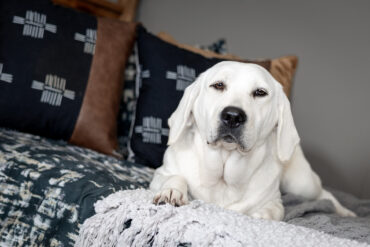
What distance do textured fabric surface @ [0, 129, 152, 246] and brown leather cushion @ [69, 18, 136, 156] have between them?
18.1 inches

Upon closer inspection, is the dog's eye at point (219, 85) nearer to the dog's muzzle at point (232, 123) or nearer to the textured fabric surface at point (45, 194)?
the dog's muzzle at point (232, 123)

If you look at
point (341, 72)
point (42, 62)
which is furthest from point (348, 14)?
point (42, 62)

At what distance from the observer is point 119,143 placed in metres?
2.23

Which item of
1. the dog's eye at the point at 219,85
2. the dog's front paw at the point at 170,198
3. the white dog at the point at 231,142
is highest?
→ the dog's eye at the point at 219,85

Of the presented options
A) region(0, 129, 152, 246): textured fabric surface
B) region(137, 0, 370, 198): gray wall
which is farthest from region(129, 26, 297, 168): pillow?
region(137, 0, 370, 198): gray wall

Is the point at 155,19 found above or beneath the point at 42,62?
above

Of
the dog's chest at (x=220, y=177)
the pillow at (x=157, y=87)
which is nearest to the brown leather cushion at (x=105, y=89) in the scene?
the pillow at (x=157, y=87)

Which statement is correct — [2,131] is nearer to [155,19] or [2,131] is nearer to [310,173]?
[310,173]

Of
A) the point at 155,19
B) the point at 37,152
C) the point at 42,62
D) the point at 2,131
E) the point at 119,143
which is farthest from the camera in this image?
the point at 155,19

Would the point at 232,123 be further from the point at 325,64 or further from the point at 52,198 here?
the point at 325,64

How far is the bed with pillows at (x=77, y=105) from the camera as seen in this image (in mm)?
1388

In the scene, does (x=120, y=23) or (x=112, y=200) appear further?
(x=120, y=23)

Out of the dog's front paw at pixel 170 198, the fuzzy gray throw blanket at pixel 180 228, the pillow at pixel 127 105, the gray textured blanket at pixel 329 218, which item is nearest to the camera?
the fuzzy gray throw blanket at pixel 180 228

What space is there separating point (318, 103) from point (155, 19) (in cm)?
171
